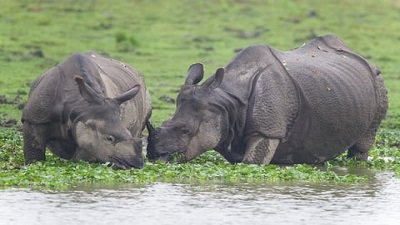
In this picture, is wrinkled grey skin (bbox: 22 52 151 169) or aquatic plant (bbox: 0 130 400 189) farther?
wrinkled grey skin (bbox: 22 52 151 169)

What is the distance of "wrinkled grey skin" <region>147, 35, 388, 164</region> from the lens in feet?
49.2

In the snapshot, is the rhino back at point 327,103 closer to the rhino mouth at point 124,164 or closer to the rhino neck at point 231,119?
the rhino neck at point 231,119

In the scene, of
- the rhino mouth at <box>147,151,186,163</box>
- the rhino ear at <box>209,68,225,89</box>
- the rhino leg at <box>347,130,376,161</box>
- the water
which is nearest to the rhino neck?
the rhino ear at <box>209,68,225,89</box>

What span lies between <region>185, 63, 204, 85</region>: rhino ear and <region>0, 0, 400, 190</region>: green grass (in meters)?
3.00

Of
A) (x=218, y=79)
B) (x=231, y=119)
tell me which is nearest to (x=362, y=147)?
(x=231, y=119)

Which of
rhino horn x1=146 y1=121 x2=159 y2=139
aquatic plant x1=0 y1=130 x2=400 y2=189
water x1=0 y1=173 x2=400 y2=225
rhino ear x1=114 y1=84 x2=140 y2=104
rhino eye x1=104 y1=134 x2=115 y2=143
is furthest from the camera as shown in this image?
rhino horn x1=146 y1=121 x2=159 y2=139

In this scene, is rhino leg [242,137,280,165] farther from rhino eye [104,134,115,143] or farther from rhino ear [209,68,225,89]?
rhino eye [104,134,115,143]

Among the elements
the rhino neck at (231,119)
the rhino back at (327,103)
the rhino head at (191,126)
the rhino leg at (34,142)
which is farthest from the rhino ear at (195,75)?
the rhino leg at (34,142)

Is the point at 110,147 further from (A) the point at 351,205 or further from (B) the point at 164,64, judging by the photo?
(B) the point at 164,64

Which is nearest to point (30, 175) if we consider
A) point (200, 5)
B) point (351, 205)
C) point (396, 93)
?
point (351, 205)

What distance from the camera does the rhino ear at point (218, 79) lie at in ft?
49.6

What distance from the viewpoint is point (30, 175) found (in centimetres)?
1362

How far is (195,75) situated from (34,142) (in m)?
1.91

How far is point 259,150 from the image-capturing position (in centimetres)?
1524
